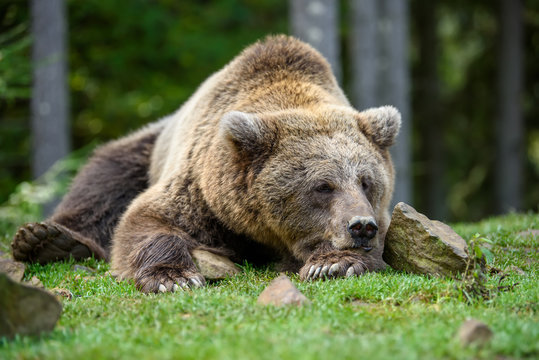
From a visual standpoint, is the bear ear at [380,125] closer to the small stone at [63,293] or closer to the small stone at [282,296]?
the small stone at [282,296]

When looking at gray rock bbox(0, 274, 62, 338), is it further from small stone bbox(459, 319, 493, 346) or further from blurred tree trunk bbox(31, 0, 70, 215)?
blurred tree trunk bbox(31, 0, 70, 215)

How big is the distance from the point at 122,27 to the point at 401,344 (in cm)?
1328

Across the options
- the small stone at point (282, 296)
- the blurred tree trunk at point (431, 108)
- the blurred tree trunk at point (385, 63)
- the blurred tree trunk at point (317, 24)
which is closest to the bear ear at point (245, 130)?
the small stone at point (282, 296)

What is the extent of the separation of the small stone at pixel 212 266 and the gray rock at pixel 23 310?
190 centimetres

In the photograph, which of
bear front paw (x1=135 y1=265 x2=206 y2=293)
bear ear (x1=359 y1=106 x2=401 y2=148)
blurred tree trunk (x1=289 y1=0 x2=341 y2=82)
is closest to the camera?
bear front paw (x1=135 y1=265 x2=206 y2=293)

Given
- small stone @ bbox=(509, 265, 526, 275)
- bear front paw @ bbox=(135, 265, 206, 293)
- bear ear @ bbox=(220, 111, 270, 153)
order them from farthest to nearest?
bear ear @ bbox=(220, 111, 270, 153), small stone @ bbox=(509, 265, 526, 275), bear front paw @ bbox=(135, 265, 206, 293)

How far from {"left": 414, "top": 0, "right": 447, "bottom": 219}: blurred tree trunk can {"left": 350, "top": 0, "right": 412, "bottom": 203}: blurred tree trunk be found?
4.22m

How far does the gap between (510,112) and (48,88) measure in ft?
37.0

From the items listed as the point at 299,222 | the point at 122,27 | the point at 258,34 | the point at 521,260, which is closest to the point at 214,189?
the point at 299,222

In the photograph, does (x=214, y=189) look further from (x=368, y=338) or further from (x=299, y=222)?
(x=368, y=338)

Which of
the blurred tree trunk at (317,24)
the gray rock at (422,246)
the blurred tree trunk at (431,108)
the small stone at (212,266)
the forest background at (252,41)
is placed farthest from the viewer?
the blurred tree trunk at (431,108)

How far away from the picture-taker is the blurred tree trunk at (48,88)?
12.4 metres

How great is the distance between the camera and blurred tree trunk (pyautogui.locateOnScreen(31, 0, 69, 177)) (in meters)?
12.4

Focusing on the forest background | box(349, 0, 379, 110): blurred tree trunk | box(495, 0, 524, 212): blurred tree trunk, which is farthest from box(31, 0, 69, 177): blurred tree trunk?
box(495, 0, 524, 212): blurred tree trunk
